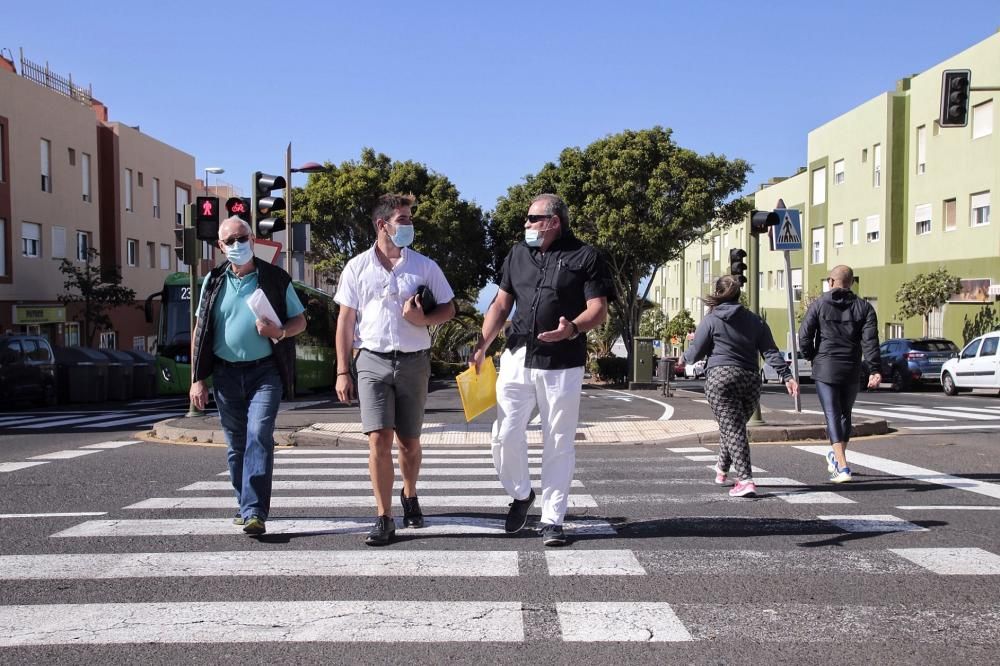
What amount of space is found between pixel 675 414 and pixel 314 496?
8.95 metres

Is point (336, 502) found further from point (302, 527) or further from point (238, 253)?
point (238, 253)

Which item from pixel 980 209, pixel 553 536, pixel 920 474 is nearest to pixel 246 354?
pixel 553 536

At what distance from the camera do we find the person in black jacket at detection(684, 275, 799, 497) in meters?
7.55

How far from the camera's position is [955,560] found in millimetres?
5301

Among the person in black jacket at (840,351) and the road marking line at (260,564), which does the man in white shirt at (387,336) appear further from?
the person in black jacket at (840,351)

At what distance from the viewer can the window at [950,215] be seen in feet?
120

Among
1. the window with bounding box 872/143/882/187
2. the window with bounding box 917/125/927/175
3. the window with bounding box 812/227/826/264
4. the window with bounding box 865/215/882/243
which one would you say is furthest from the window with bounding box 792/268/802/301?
the window with bounding box 917/125/927/175

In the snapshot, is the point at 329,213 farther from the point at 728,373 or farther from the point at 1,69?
the point at 728,373

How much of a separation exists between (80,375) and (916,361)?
23.3 m

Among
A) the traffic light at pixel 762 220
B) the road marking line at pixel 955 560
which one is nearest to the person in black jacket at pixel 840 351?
the road marking line at pixel 955 560

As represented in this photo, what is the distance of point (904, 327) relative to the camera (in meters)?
40.5

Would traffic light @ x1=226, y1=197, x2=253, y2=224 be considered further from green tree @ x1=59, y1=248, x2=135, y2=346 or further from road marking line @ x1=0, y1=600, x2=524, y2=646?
green tree @ x1=59, y1=248, x2=135, y2=346

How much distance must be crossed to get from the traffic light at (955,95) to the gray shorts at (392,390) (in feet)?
46.1

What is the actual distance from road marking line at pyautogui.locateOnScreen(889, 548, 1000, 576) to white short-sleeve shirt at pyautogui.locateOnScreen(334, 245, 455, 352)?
9.69 ft
